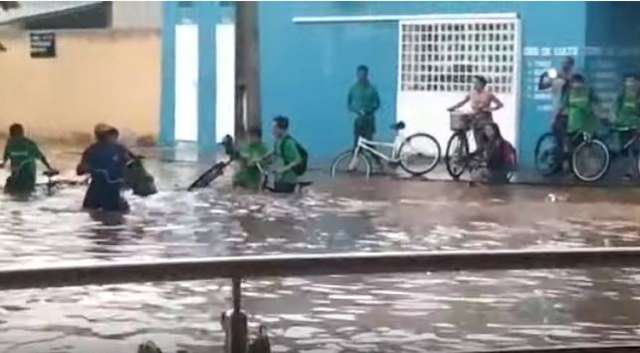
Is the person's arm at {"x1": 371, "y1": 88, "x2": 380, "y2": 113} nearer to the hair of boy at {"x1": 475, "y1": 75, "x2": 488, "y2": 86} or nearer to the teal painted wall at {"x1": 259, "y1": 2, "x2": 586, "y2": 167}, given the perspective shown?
the teal painted wall at {"x1": 259, "y1": 2, "x2": 586, "y2": 167}

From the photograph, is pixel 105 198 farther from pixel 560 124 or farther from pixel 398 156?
pixel 560 124

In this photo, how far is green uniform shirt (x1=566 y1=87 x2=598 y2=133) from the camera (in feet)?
59.0

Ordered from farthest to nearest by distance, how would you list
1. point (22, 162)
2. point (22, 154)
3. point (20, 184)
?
point (22, 154)
point (22, 162)
point (20, 184)

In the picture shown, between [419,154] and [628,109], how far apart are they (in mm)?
2574

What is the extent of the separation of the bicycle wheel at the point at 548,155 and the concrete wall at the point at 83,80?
21.8 ft

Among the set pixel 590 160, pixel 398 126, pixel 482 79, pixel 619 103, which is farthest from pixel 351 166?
pixel 619 103

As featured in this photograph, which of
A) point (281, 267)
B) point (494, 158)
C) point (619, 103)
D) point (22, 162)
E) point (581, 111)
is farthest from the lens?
point (619, 103)

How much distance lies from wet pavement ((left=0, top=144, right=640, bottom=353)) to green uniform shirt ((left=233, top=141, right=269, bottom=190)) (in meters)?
0.35

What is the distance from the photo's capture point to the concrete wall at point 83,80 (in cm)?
2298

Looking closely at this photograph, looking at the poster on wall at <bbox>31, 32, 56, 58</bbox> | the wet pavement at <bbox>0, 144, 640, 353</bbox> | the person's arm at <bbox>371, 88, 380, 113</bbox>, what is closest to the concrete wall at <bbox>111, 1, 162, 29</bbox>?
the poster on wall at <bbox>31, 32, 56, 58</bbox>

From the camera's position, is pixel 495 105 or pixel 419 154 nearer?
pixel 419 154

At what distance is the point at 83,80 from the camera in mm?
23391

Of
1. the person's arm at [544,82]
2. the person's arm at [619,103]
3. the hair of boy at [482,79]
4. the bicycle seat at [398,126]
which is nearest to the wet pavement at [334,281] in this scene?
the person's arm at [619,103]

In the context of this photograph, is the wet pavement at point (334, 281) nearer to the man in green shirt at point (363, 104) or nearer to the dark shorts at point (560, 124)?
the dark shorts at point (560, 124)
